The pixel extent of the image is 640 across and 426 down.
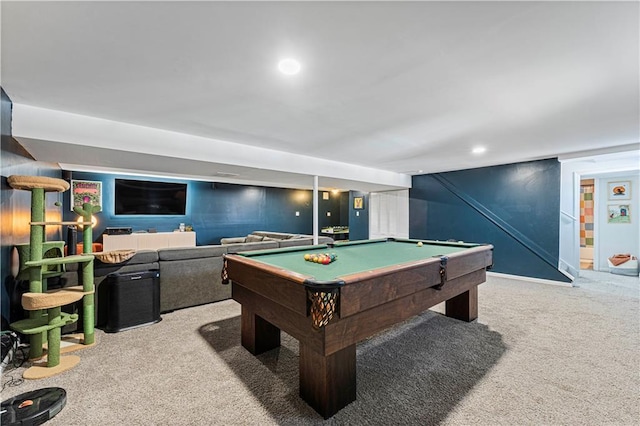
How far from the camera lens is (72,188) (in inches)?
221

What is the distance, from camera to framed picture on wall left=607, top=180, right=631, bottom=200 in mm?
5641

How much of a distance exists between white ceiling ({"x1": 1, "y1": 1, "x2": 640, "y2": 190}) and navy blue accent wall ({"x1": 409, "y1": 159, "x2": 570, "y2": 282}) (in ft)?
4.00

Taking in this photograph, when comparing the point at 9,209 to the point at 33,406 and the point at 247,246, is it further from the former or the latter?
the point at 247,246

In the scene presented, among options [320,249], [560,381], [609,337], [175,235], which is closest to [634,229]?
[609,337]

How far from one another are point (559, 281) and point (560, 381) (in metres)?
3.67

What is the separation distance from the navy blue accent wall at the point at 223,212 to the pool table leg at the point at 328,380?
6012 mm

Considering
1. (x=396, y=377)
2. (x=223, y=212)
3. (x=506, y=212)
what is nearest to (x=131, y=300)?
(x=396, y=377)

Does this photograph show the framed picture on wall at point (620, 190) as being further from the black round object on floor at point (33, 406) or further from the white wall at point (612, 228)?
the black round object on floor at point (33, 406)

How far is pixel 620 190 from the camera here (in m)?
5.72

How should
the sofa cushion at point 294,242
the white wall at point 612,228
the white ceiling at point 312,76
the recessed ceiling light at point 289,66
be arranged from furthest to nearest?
the white wall at point 612,228
the sofa cushion at point 294,242
the recessed ceiling light at point 289,66
the white ceiling at point 312,76

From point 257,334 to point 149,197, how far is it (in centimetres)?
535

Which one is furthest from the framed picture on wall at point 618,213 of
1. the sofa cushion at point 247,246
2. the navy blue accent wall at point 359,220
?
the sofa cushion at point 247,246

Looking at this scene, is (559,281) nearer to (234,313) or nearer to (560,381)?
(560,381)

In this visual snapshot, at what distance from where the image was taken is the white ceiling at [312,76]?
4.90 ft
